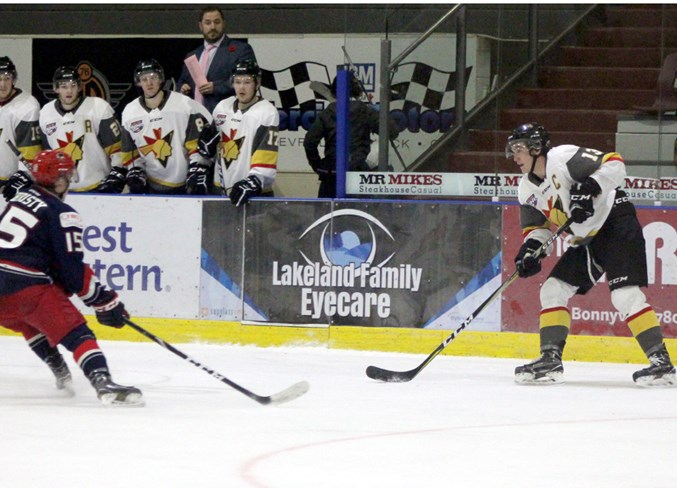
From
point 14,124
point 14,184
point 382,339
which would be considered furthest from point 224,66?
point 382,339

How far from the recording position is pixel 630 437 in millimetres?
4359

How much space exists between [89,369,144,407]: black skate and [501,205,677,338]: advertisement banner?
2.61 meters

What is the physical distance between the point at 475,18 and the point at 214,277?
2.04 metres

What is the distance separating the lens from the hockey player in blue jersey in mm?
4852

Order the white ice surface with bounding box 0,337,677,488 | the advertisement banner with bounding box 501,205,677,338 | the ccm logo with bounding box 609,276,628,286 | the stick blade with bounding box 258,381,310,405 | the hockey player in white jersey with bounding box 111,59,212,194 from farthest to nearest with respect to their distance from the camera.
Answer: the hockey player in white jersey with bounding box 111,59,212,194 → the advertisement banner with bounding box 501,205,677,338 → the ccm logo with bounding box 609,276,628,286 → the stick blade with bounding box 258,381,310,405 → the white ice surface with bounding box 0,337,677,488

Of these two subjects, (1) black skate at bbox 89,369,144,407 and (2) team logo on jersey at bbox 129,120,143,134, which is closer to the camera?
(1) black skate at bbox 89,369,144,407

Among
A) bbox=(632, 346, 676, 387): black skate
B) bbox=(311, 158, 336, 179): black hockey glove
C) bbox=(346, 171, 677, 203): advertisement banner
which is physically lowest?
bbox=(632, 346, 676, 387): black skate

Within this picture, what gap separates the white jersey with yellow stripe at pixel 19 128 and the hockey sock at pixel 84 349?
2.91 metres

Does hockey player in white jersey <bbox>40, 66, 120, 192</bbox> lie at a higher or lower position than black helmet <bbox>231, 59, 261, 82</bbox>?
lower

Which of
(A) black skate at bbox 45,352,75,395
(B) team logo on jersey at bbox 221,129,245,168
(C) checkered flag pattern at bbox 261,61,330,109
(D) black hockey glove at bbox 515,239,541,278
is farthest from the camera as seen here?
(C) checkered flag pattern at bbox 261,61,330,109

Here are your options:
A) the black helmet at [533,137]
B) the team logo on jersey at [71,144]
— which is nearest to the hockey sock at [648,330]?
the black helmet at [533,137]

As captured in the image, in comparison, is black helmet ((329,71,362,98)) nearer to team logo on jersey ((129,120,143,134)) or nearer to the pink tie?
the pink tie

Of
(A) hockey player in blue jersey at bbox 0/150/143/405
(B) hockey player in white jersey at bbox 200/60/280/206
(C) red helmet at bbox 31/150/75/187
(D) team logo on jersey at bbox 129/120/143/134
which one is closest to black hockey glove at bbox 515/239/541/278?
(B) hockey player in white jersey at bbox 200/60/280/206

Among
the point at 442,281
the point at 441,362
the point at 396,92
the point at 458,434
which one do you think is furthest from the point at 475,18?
the point at 458,434
